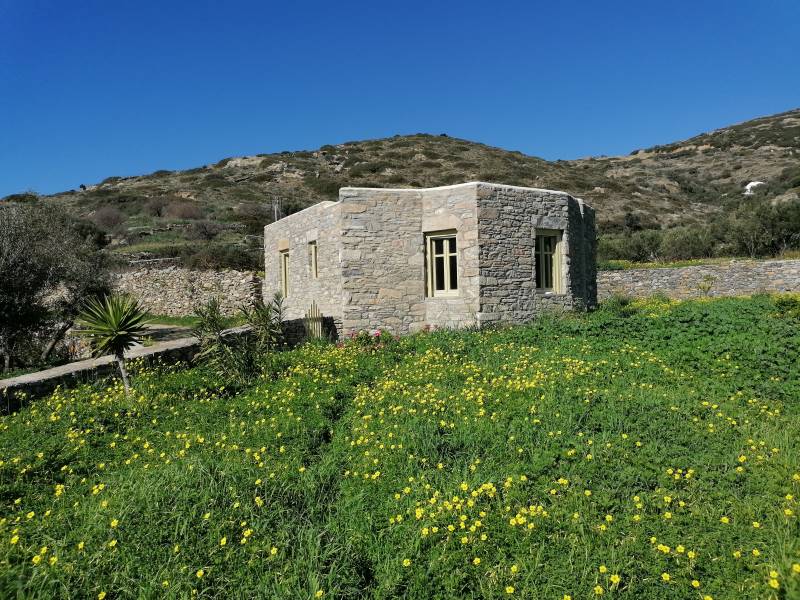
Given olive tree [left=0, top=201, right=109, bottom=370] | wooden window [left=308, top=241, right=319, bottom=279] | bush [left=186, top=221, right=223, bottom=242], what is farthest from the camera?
bush [left=186, top=221, right=223, bottom=242]

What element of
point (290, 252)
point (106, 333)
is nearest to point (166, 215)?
point (290, 252)

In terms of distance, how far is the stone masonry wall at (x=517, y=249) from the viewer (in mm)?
11992

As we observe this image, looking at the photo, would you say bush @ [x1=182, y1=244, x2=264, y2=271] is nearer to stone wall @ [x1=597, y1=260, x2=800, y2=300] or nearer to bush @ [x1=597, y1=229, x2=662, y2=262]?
stone wall @ [x1=597, y1=260, x2=800, y2=300]

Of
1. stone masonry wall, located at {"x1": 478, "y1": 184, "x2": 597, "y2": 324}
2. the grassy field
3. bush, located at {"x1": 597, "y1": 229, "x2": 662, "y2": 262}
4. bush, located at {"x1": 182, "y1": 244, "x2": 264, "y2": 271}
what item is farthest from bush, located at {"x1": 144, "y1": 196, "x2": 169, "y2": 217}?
bush, located at {"x1": 597, "y1": 229, "x2": 662, "y2": 262}

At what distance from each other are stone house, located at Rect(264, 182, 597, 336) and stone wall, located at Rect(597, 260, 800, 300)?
12.1 metres

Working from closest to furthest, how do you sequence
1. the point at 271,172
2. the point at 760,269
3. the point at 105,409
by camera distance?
the point at 105,409
the point at 760,269
the point at 271,172

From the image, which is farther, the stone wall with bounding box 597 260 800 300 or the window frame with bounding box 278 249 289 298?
the stone wall with bounding box 597 260 800 300


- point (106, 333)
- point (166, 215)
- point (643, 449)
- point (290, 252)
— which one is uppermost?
point (166, 215)

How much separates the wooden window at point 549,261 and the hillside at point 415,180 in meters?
18.7

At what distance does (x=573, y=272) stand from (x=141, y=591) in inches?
530

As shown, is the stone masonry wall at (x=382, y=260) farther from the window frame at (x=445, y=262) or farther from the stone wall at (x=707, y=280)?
the stone wall at (x=707, y=280)

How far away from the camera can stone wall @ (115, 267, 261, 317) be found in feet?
67.7

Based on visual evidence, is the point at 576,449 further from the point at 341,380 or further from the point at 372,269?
the point at 372,269

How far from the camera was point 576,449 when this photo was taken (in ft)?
15.6
